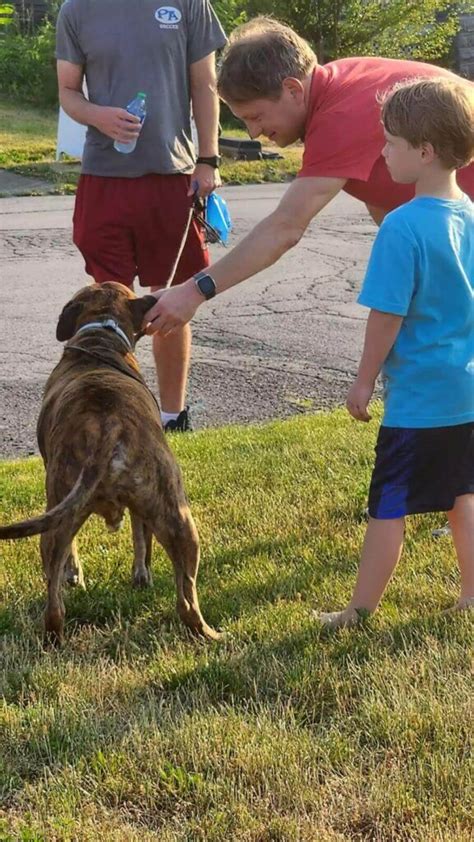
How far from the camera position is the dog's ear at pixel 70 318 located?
4543 millimetres

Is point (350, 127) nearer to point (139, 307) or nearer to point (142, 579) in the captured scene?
point (139, 307)

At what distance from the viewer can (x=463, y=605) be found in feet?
13.0

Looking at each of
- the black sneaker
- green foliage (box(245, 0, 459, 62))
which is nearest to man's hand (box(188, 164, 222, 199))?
the black sneaker

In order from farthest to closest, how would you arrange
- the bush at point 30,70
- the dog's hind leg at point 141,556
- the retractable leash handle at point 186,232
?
the bush at point 30,70, the retractable leash handle at point 186,232, the dog's hind leg at point 141,556

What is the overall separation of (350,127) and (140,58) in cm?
204

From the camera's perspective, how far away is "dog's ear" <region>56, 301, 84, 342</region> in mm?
4543

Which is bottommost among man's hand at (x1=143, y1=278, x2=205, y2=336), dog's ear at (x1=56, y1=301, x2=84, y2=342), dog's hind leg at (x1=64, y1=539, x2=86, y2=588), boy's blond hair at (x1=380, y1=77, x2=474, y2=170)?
dog's hind leg at (x1=64, y1=539, x2=86, y2=588)

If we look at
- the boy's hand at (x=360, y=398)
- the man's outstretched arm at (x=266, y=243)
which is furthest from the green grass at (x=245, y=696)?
the man's outstretched arm at (x=266, y=243)

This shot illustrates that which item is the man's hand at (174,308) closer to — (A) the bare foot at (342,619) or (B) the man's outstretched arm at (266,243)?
(B) the man's outstretched arm at (266,243)

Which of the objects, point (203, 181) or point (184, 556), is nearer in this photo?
point (184, 556)

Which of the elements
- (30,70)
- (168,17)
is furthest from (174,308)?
(30,70)

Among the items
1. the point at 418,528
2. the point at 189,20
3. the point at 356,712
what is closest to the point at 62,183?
the point at 189,20

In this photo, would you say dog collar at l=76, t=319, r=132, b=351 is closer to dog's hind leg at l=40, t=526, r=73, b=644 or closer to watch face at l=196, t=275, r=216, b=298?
watch face at l=196, t=275, r=216, b=298

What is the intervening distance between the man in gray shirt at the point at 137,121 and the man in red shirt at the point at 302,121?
1471mm
